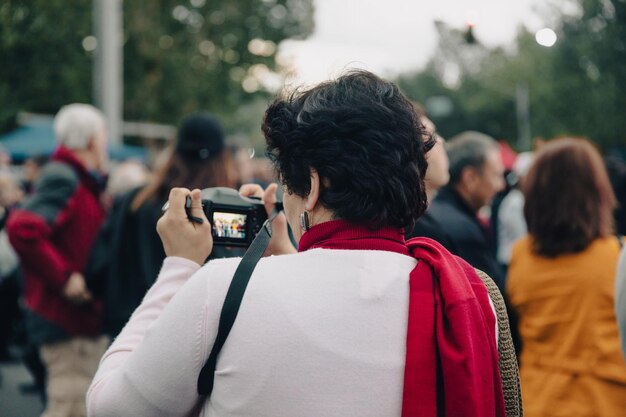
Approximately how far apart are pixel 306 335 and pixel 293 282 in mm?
113

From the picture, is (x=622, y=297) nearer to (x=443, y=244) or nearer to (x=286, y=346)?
(x=443, y=244)

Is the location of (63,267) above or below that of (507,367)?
below

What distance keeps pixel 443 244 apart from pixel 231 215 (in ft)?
4.33

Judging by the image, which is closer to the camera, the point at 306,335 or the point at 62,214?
the point at 306,335

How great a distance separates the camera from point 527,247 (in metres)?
4.01

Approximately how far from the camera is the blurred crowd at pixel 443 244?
3.59m

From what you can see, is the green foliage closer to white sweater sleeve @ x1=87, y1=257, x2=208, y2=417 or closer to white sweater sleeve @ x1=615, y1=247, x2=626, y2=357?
white sweater sleeve @ x1=615, y1=247, x2=626, y2=357

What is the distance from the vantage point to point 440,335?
1.71 m

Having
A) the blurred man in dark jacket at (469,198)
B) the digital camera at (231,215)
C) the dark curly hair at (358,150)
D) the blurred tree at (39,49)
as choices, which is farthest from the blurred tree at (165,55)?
the dark curly hair at (358,150)

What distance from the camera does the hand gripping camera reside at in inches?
88.0

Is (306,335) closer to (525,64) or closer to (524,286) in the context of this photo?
(524,286)

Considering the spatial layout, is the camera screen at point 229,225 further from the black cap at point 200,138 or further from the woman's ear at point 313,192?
the black cap at point 200,138

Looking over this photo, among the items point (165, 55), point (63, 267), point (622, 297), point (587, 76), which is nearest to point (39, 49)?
point (165, 55)

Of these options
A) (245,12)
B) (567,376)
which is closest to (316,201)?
(567,376)
